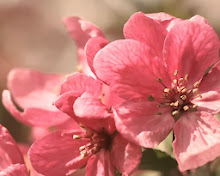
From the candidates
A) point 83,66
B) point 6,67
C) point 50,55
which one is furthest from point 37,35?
point 83,66

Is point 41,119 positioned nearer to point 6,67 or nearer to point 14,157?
point 14,157

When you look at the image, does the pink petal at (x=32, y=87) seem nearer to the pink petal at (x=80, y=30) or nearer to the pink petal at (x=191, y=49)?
the pink petal at (x=80, y=30)

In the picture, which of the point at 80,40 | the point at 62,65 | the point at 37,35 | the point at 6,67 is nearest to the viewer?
the point at 80,40

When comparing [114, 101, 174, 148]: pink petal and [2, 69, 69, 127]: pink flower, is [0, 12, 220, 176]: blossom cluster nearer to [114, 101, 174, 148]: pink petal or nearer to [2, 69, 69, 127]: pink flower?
[114, 101, 174, 148]: pink petal

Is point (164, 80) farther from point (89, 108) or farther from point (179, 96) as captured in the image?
point (89, 108)

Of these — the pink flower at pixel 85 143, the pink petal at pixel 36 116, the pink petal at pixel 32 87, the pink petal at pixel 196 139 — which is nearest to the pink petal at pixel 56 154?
the pink flower at pixel 85 143

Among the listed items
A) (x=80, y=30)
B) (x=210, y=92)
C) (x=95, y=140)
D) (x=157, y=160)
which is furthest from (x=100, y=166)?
(x=80, y=30)
